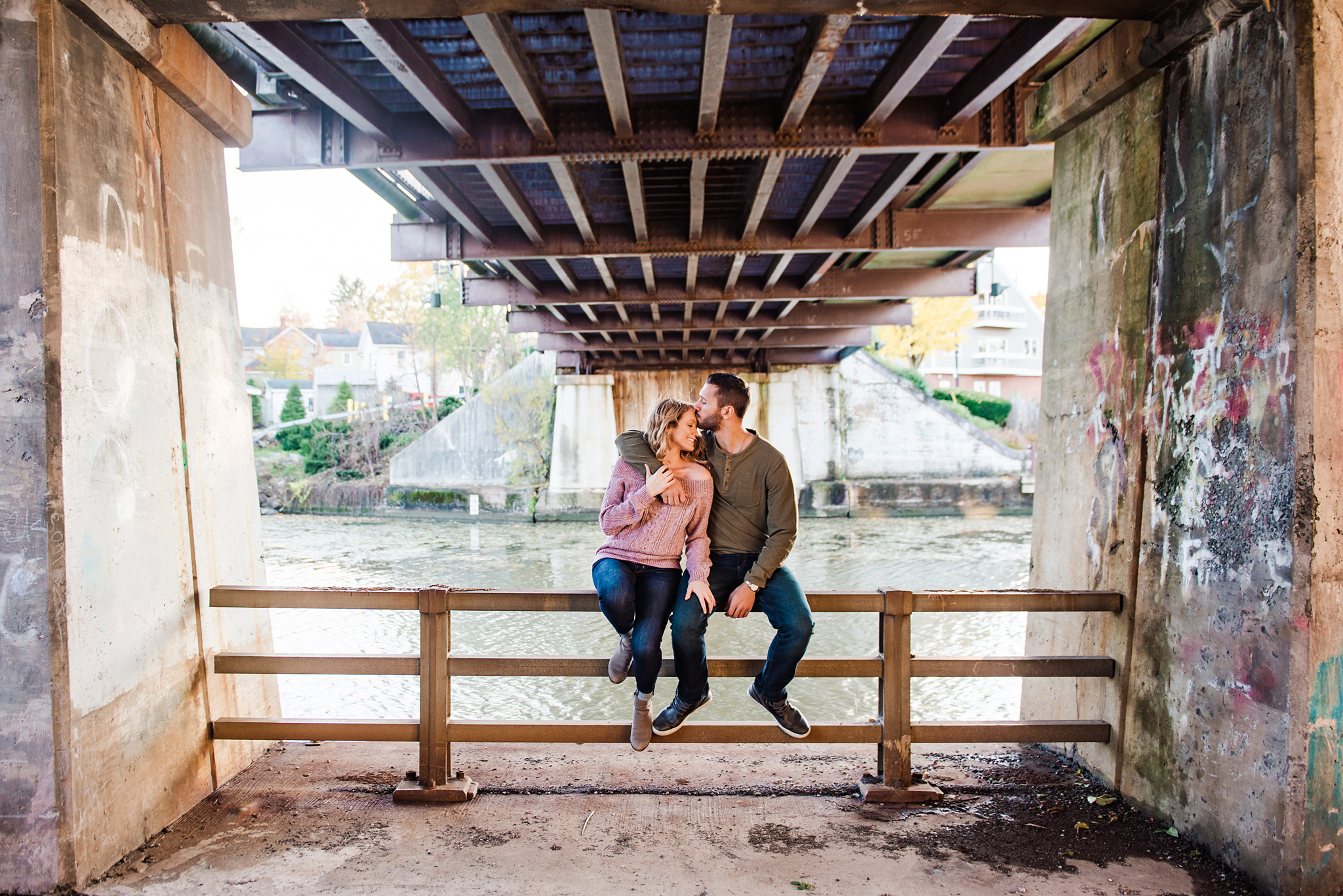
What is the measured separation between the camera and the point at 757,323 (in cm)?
1534

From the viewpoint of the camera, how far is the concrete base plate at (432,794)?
3.62 metres

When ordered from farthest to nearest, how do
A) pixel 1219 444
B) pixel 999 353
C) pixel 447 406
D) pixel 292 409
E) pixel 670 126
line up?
pixel 999 353 → pixel 292 409 → pixel 447 406 → pixel 670 126 → pixel 1219 444

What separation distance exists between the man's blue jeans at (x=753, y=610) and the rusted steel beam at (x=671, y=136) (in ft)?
12.5

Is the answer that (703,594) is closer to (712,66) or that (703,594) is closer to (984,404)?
(712,66)

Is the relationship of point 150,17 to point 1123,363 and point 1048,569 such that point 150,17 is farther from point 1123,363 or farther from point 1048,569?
point 1048,569

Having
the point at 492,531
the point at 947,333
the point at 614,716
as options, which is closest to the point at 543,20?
the point at 614,716

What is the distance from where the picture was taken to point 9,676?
9.44ft

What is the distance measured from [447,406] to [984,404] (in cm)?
2358

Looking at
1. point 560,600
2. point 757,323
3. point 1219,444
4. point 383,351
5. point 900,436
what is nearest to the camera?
point 1219,444

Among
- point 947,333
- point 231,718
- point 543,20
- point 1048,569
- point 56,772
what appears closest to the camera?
point 56,772

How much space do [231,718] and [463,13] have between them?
350 centimetres

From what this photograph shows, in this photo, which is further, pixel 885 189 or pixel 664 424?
pixel 885 189

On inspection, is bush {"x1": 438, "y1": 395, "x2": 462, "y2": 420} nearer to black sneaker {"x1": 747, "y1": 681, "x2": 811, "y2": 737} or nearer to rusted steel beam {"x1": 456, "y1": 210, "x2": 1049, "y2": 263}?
rusted steel beam {"x1": 456, "y1": 210, "x2": 1049, "y2": 263}

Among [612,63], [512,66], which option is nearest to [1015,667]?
[612,63]
